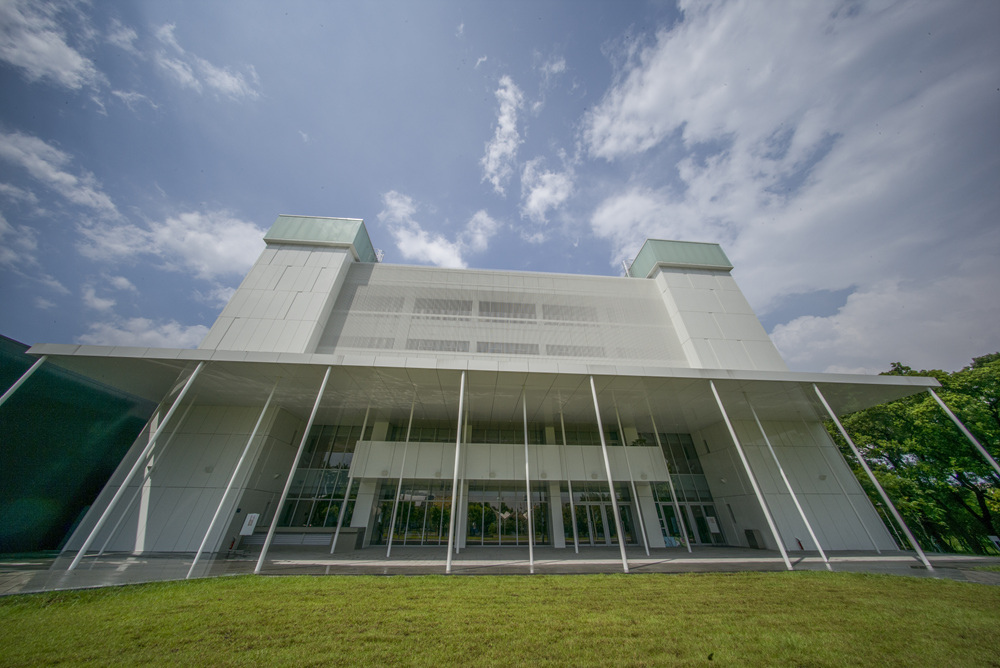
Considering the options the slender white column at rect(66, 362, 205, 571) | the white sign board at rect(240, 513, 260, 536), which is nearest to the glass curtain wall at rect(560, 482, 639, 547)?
the white sign board at rect(240, 513, 260, 536)

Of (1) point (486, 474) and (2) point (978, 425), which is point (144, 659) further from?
(2) point (978, 425)

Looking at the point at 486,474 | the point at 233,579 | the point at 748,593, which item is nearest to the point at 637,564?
the point at 748,593

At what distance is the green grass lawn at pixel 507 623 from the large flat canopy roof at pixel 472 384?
5972mm

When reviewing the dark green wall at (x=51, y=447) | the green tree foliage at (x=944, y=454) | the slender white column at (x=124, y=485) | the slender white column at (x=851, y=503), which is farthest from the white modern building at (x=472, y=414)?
the green tree foliage at (x=944, y=454)

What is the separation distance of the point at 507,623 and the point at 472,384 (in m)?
8.25

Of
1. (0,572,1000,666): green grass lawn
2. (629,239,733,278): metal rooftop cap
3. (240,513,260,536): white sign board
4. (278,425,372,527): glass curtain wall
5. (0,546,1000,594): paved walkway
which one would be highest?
(629,239,733,278): metal rooftop cap

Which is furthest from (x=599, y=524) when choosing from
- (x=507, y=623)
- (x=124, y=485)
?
(x=124, y=485)

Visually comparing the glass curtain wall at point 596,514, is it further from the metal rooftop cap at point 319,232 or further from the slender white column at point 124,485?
the metal rooftop cap at point 319,232

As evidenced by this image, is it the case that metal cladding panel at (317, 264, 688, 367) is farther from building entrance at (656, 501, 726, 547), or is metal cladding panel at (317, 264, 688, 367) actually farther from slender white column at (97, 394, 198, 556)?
building entrance at (656, 501, 726, 547)

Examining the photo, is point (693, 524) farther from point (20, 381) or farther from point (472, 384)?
point (20, 381)

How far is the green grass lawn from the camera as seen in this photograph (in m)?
4.15

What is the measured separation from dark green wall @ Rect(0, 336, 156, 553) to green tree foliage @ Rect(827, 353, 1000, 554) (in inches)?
1429

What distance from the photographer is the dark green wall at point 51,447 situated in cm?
1131

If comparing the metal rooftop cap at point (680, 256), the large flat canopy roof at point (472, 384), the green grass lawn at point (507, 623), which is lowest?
the green grass lawn at point (507, 623)
